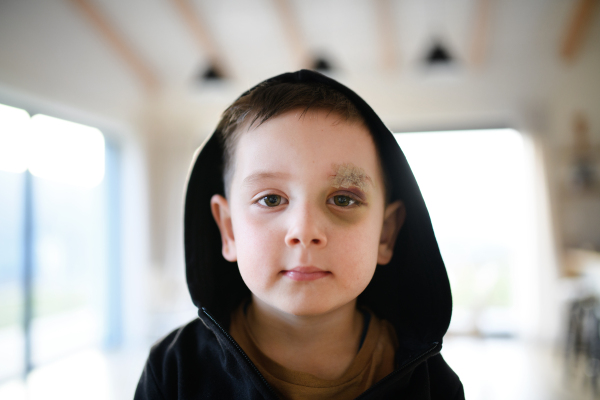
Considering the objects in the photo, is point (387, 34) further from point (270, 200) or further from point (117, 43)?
point (270, 200)

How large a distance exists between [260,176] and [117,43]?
5.12m

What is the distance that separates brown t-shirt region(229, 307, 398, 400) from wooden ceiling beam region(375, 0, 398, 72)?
421 centimetres

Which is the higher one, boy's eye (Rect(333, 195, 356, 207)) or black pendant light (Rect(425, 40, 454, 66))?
black pendant light (Rect(425, 40, 454, 66))

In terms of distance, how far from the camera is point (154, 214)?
5.86 metres

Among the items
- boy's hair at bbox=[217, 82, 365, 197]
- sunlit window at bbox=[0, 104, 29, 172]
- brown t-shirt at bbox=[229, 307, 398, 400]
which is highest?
sunlit window at bbox=[0, 104, 29, 172]

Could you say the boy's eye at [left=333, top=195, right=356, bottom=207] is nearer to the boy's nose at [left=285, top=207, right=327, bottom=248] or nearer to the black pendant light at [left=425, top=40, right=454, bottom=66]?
the boy's nose at [left=285, top=207, right=327, bottom=248]

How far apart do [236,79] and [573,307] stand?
Result: 185 inches

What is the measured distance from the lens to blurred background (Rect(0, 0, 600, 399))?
151 inches

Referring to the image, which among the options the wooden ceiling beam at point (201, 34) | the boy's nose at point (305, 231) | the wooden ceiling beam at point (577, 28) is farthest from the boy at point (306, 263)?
the wooden ceiling beam at point (577, 28)

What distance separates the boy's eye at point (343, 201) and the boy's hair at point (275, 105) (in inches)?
5.7

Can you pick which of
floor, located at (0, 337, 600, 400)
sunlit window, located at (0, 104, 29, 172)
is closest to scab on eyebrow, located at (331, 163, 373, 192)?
floor, located at (0, 337, 600, 400)

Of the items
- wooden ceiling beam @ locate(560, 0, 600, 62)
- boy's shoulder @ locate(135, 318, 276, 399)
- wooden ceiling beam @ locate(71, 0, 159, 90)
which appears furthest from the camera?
wooden ceiling beam @ locate(71, 0, 159, 90)

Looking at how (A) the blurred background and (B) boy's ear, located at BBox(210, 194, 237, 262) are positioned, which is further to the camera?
(A) the blurred background

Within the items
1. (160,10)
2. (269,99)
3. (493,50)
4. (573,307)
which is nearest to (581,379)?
(573,307)
